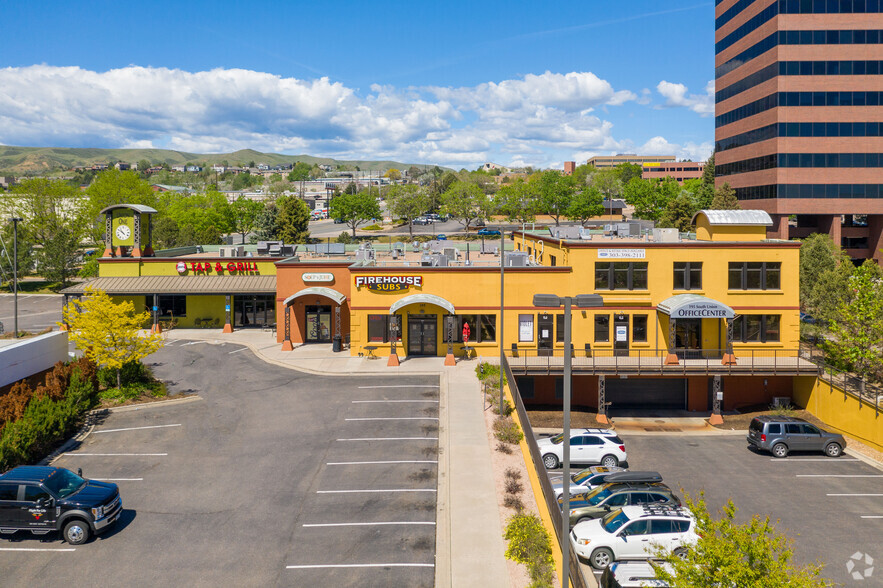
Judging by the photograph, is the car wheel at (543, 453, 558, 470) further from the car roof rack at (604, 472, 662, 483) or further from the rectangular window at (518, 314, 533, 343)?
the rectangular window at (518, 314, 533, 343)

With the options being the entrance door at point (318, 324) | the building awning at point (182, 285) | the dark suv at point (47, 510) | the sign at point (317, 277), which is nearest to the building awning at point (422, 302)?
the sign at point (317, 277)

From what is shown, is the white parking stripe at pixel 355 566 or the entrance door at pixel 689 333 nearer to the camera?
the white parking stripe at pixel 355 566

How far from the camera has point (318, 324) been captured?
45219 mm

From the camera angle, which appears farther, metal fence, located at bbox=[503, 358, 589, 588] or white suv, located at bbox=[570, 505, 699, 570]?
white suv, located at bbox=[570, 505, 699, 570]

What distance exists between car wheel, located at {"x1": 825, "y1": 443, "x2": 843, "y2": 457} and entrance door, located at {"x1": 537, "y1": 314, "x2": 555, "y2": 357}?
50.6 ft

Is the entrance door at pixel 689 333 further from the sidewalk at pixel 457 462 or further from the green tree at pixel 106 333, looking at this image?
the green tree at pixel 106 333

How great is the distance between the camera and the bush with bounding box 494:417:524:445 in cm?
2639

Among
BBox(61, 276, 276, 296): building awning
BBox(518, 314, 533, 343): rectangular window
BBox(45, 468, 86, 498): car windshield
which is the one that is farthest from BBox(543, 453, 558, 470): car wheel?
BBox(61, 276, 276, 296): building awning

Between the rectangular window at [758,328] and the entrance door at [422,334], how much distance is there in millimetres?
18946

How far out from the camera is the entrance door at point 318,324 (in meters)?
45.1

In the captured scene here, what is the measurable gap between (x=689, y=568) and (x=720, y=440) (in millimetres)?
24574

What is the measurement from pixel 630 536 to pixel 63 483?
17780 mm

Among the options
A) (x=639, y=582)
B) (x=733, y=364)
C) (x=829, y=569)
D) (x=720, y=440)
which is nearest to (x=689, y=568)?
(x=639, y=582)

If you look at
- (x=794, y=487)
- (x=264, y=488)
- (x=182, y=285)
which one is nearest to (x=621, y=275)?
(x=794, y=487)
